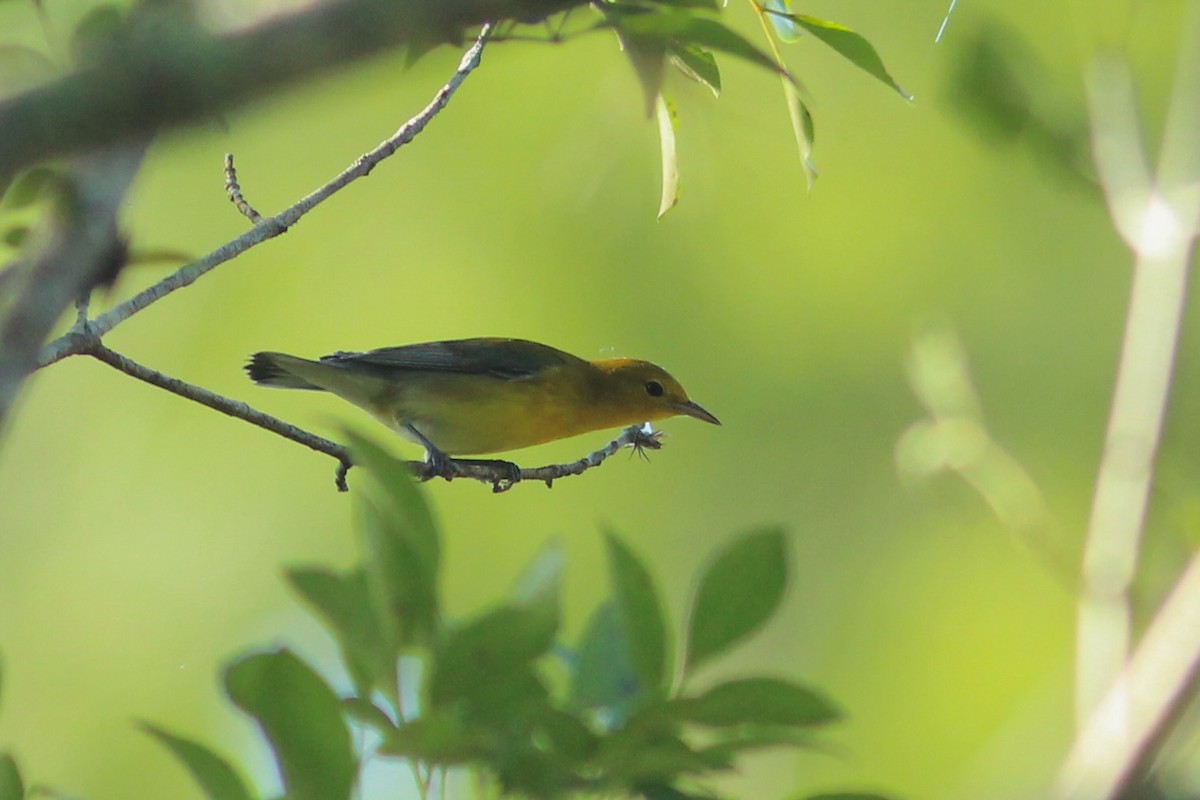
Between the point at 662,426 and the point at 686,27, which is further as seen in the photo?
the point at 662,426

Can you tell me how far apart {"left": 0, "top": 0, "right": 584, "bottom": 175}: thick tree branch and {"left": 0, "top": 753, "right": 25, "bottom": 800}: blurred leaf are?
1056 mm

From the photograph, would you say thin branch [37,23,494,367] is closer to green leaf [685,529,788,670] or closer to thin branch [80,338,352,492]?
thin branch [80,338,352,492]

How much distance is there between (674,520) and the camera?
36.3ft

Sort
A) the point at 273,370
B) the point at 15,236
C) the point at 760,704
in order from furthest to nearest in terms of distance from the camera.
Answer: the point at 273,370
the point at 15,236
the point at 760,704

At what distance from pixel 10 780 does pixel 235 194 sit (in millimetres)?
2454

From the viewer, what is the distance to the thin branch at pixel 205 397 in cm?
310

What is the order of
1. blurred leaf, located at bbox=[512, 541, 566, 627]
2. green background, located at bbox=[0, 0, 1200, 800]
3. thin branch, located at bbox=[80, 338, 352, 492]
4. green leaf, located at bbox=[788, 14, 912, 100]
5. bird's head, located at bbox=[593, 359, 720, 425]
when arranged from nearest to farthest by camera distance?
1. blurred leaf, located at bbox=[512, 541, 566, 627]
2. green leaf, located at bbox=[788, 14, 912, 100]
3. thin branch, located at bbox=[80, 338, 352, 492]
4. bird's head, located at bbox=[593, 359, 720, 425]
5. green background, located at bbox=[0, 0, 1200, 800]

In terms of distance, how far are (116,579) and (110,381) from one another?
1616mm

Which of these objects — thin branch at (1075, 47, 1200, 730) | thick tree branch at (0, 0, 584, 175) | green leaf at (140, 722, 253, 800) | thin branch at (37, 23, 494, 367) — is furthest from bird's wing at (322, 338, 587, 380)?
thick tree branch at (0, 0, 584, 175)

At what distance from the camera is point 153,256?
1728 mm

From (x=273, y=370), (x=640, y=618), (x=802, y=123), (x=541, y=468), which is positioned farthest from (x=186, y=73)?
(x=273, y=370)

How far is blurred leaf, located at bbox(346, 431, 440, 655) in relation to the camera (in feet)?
4.06

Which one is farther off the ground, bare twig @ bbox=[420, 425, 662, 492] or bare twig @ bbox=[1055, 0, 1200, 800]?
bare twig @ bbox=[420, 425, 662, 492]

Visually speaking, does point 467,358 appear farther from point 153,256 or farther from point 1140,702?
point 1140,702
